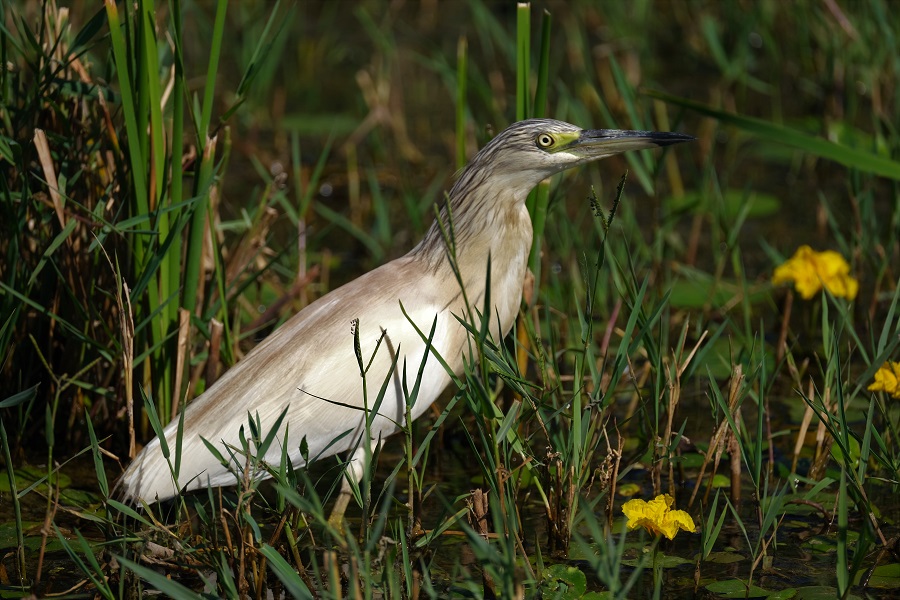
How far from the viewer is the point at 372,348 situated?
127 inches

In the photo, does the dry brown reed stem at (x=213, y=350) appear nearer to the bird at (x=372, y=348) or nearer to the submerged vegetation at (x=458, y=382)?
the submerged vegetation at (x=458, y=382)

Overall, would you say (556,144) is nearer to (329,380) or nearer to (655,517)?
(329,380)

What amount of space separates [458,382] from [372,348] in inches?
17.5

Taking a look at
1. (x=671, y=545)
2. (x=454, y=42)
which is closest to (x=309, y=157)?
(x=454, y=42)

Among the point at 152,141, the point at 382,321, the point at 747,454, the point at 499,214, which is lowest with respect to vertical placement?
the point at 747,454

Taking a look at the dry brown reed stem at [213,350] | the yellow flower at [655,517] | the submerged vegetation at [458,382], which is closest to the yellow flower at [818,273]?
the submerged vegetation at [458,382]

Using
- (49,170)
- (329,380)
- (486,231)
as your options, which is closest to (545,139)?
(486,231)

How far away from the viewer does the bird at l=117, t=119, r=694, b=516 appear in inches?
125

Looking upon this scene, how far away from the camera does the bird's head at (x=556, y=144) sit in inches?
126

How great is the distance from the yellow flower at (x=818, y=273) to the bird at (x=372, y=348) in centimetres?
108

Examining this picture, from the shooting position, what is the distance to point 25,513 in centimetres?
347

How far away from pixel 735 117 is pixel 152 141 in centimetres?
175

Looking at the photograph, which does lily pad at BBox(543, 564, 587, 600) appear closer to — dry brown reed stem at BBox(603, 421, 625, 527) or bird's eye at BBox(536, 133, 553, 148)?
dry brown reed stem at BBox(603, 421, 625, 527)

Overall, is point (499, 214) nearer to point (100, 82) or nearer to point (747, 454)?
point (747, 454)
